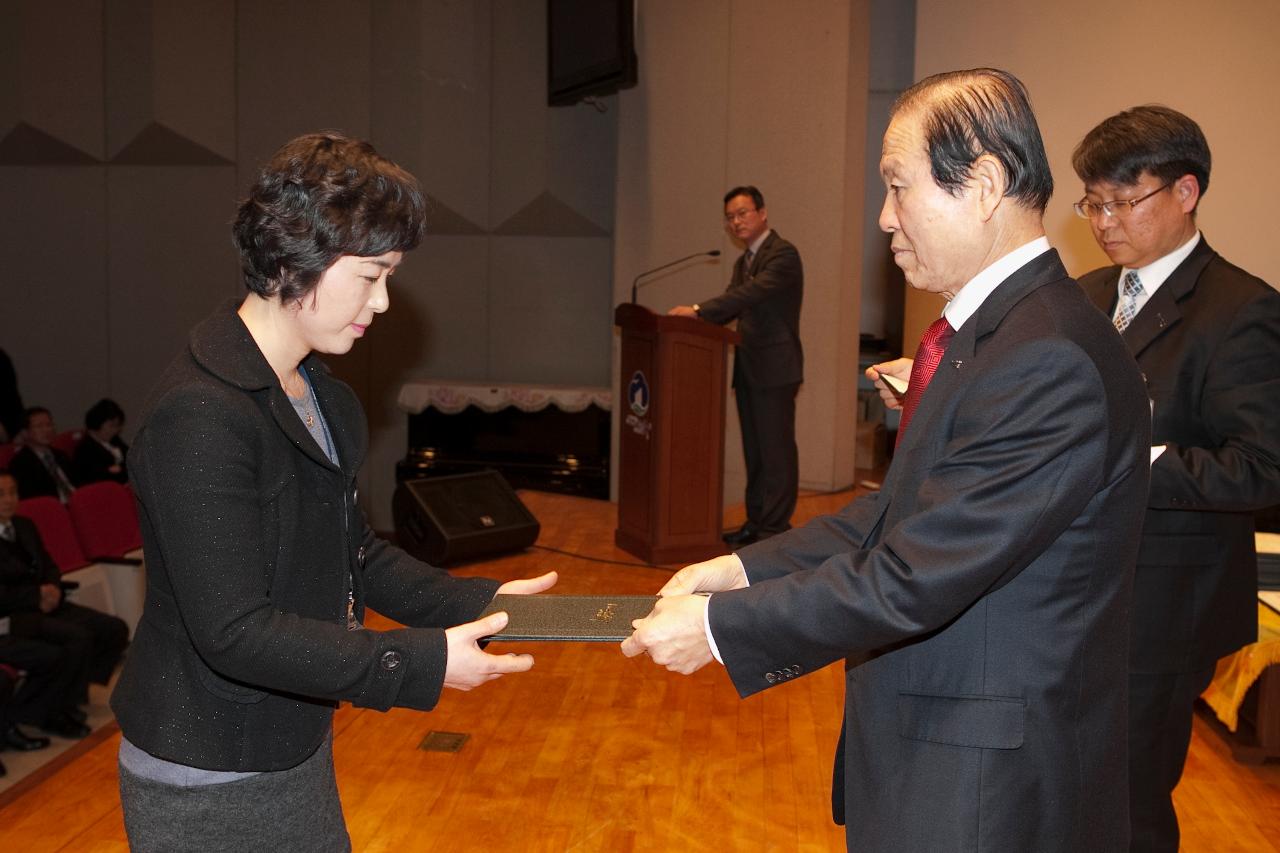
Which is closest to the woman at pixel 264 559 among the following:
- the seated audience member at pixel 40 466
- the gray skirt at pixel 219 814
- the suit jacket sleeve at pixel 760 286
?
the gray skirt at pixel 219 814

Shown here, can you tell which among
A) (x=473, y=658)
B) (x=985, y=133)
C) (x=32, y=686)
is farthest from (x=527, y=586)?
(x=32, y=686)

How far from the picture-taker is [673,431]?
516cm

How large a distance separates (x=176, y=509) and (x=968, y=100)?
1.08 m

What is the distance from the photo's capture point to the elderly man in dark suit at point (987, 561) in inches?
53.0

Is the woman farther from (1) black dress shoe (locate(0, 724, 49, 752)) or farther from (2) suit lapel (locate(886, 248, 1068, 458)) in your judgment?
(1) black dress shoe (locate(0, 724, 49, 752))

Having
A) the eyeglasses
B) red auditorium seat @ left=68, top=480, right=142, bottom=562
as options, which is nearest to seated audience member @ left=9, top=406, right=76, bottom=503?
red auditorium seat @ left=68, top=480, right=142, bottom=562

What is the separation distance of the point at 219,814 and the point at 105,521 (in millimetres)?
4641

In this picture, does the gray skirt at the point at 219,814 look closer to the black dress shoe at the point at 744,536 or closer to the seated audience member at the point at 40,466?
the black dress shoe at the point at 744,536

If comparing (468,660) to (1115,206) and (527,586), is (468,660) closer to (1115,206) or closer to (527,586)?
(527,586)

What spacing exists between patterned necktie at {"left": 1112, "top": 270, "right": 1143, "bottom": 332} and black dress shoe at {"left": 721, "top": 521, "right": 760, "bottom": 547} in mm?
3363

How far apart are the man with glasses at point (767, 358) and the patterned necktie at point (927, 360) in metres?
3.81

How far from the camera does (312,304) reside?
1501mm

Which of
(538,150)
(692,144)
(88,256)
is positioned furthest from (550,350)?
(88,256)

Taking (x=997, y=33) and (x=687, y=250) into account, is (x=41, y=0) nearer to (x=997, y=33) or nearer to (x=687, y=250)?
(x=687, y=250)
